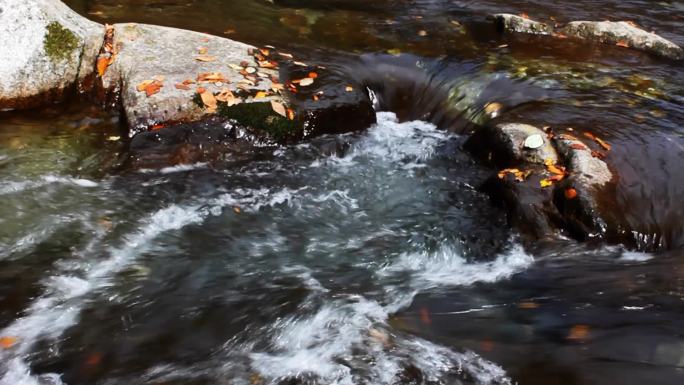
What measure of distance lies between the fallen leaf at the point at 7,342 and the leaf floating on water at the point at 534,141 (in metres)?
4.79

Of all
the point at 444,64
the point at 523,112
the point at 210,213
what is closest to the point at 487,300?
the point at 210,213

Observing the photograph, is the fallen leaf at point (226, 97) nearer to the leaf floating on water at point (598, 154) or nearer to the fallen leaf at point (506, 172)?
the fallen leaf at point (506, 172)

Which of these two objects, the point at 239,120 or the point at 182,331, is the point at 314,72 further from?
the point at 182,331

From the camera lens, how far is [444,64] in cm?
799

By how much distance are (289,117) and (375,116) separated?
4.20 ft

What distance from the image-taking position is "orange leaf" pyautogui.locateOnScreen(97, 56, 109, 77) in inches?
246

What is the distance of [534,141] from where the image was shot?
214 inches

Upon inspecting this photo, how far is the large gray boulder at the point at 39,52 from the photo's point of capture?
19.1ft

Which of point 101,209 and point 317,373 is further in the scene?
point 101,209

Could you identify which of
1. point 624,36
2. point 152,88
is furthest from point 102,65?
point 624,36

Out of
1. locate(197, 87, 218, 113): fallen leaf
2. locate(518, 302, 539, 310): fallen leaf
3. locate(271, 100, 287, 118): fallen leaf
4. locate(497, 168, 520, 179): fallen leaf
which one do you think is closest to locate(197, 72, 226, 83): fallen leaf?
locate(197, 87, 218, 113): fallen leaf

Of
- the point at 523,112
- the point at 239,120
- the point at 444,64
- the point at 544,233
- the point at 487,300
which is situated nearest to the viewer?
the point at 487,300

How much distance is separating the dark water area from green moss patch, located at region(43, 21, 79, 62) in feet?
1.95

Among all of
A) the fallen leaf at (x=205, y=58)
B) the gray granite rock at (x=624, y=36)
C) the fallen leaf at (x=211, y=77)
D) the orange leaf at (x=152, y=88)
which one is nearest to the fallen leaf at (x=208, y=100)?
the fallen leaf at (x=211, y=77)
